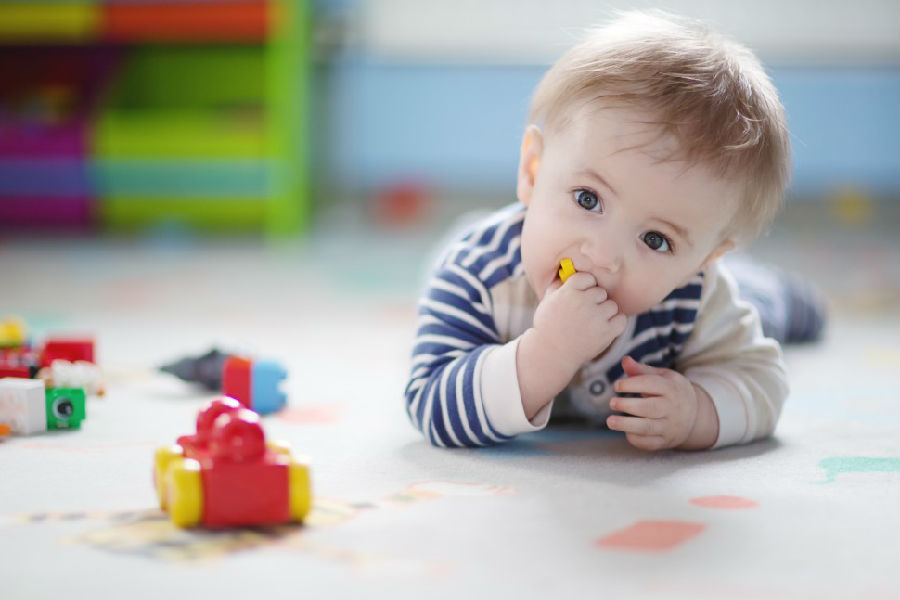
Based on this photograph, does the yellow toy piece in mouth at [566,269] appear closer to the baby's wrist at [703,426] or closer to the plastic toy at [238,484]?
the baby's wrist at [703,426]

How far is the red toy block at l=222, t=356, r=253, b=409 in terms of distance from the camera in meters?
0.98

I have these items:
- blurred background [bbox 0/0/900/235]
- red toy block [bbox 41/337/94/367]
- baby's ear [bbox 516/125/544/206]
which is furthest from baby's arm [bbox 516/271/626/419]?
blurred background [bbox 0/0/900/235]

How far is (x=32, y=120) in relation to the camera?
2.47m

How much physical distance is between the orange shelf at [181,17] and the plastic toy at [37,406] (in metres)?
1.66

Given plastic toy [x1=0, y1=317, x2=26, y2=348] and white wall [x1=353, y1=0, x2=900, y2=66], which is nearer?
plastic toy [x1=0, y1=317, x2=26, y2=348]

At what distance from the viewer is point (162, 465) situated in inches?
27.1

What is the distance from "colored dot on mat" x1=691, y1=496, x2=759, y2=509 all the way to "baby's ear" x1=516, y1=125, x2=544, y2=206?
29 centimetres

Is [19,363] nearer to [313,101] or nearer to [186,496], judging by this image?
[186,496]

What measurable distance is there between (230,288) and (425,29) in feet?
3.69

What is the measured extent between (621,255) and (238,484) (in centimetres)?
33

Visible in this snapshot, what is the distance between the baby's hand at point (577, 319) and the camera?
0.78m

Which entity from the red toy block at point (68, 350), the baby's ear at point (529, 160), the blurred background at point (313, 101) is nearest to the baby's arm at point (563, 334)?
the baby's ear at point (529, 160)

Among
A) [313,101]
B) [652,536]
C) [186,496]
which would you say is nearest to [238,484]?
[186,496]

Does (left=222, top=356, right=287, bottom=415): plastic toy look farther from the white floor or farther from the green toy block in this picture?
the green toy block
